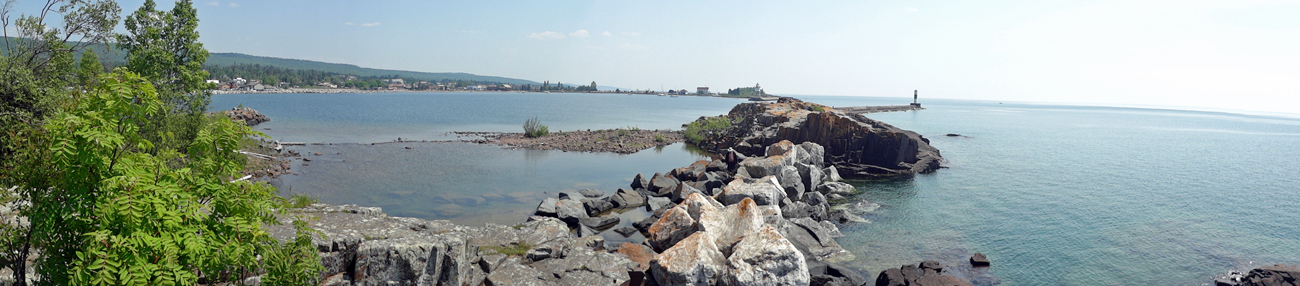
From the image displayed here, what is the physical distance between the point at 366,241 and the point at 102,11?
69.7 feet

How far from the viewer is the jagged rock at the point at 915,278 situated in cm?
1739

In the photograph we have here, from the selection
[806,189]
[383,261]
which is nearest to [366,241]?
[383,261]

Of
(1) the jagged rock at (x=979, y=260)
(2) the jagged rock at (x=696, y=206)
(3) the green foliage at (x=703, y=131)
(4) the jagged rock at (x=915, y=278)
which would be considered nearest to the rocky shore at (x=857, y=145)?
(3) the green foliage at (x=703, y=131)

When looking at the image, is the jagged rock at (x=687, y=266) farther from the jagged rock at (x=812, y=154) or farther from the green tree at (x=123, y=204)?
the jagged rock at (x=812, y=154)

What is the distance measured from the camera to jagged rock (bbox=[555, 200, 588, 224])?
24656 millimetres

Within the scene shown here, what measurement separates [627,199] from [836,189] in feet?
45.1

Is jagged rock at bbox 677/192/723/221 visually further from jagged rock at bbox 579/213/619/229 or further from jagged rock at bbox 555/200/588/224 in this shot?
jagged rock at bbox 555/200/588/224

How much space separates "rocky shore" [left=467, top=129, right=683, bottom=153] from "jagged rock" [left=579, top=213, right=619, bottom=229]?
92.6ft

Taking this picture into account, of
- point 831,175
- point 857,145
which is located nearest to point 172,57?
point 831,175

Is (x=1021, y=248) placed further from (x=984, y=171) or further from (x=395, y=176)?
(x=395, y=176)

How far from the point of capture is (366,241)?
12727mm

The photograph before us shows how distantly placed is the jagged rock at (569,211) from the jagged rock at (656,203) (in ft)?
11.2

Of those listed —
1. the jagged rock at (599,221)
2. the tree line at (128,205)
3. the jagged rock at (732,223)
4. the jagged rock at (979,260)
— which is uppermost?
the tree line at (128,205)

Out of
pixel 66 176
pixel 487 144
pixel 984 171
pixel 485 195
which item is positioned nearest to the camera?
pixel 66 176
